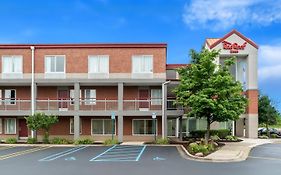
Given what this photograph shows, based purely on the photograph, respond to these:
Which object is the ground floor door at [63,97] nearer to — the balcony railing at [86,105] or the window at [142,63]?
the balcony railing at [86,105]

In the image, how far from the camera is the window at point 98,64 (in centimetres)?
3538

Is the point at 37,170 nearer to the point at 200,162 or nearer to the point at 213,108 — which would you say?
the point at 200,162

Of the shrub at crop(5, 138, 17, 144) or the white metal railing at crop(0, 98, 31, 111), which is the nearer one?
the shrub at crop(5, 138, 17, 144)

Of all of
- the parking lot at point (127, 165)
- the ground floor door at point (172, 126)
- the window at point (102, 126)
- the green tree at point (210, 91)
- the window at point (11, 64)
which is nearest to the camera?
the parking lot at point (127, 165)

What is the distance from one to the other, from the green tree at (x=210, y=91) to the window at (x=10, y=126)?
1796 centimetres

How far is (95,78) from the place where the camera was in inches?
1379

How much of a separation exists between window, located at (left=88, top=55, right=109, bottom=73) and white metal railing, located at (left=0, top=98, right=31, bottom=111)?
6857mm

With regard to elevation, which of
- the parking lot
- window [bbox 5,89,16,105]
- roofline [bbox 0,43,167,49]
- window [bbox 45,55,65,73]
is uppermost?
roofline [bbox 0,43,167,49]

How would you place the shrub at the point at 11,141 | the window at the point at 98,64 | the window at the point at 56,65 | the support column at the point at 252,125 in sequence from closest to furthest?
the shrub at the point at 11,141, the window at the point at 98,64, the window at the point at 56,65, the support column at the point at 252,125

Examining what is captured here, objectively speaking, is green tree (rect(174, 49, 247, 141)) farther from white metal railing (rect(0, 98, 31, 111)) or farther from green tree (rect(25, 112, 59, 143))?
white metal railing (rect(0, 98, 31, 111))

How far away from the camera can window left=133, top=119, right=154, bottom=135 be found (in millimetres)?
37094

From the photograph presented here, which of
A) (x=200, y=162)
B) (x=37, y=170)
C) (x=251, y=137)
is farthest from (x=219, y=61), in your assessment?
(x=37, y=170)

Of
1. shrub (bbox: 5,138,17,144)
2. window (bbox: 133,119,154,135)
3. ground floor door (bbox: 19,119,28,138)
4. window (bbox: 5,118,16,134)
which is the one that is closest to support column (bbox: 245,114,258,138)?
window (bbox: 133,119,154,135)

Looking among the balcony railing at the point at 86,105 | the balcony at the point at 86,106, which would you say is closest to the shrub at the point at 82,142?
the balcony at the point at 86,106
